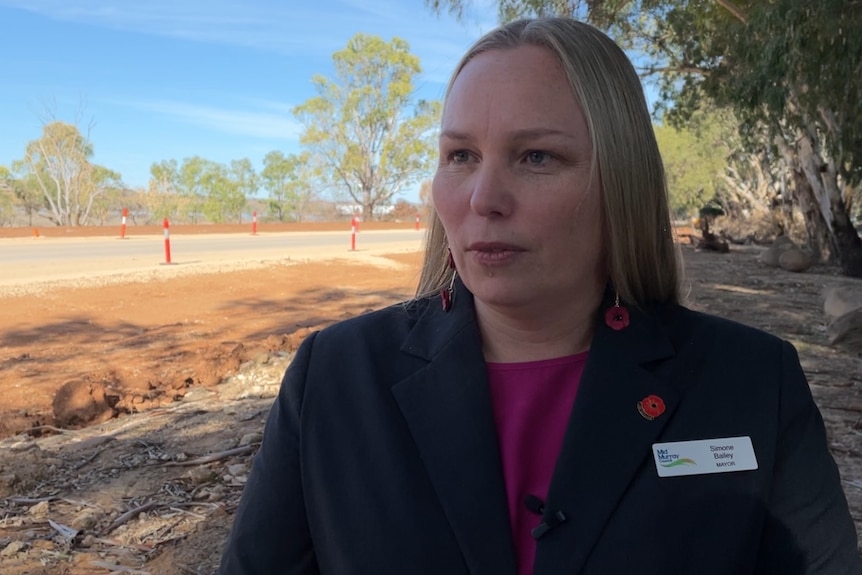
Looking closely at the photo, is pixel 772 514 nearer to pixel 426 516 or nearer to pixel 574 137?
pixel 426 516

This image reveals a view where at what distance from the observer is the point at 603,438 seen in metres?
1.45

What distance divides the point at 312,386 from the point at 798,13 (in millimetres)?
8345

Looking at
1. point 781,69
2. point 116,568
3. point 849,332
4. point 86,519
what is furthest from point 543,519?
point 781,69

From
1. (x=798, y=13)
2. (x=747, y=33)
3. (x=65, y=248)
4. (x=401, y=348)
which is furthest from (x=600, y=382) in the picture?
(x=65, y=248)

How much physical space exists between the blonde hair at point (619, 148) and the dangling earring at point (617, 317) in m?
0.03

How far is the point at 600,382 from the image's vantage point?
152cm

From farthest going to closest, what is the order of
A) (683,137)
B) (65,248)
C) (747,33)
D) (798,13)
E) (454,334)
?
1. (683,137)
2. (65,248)
3. (747,33)
4. (798,13)
5. (454,334)

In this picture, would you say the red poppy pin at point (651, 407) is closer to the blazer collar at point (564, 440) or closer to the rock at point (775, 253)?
the blazer collar at point (564, 440)

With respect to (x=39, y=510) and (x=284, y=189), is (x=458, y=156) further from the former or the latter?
(x=284, y=189)

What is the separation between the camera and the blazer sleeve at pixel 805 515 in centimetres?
142

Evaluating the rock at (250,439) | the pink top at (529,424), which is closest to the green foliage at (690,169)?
the rock at (250,439)

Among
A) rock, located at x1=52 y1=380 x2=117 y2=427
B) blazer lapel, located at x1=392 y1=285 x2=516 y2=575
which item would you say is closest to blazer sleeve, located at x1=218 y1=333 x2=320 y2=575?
blazer lapel, located at x1=392 y1=285 x2=516 y2=575

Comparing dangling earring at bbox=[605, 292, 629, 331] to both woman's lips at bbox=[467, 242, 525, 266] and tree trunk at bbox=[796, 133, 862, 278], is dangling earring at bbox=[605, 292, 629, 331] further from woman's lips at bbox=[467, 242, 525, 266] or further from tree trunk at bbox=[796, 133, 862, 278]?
tree trunk at bbox=[796, 133, 862, 278]

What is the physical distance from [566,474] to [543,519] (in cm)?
10
